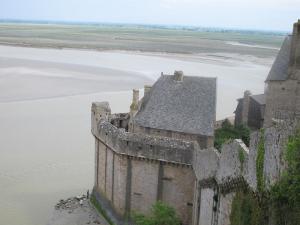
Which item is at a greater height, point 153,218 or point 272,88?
point 272,88

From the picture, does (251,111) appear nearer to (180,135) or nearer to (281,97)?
(281,97)

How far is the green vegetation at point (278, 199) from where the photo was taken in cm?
1177

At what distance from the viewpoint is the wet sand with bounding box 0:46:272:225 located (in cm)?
2972

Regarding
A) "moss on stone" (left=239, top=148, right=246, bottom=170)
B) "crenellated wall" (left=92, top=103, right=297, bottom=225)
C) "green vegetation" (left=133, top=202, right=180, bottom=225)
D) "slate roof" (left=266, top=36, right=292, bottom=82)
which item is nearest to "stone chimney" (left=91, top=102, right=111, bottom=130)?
"crenellated wall" (left=92, top=103, right=297, bottom=225)

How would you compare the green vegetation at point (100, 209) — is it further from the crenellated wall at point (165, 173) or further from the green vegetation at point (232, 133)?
the green vegetation at point (232, 133)

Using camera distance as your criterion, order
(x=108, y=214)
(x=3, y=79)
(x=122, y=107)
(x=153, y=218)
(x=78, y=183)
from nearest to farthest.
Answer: (x=153, y=218)
(x=108, y=214)
(x=78, y=183)
(x=122, y=107)
(x=3, y=79)

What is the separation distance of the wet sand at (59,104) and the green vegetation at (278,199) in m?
15.4

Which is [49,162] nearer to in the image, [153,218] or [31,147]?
[31,147]

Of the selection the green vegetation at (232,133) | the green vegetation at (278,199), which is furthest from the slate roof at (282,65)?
the green vegetation at (278,199)

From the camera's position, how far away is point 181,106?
1089 inches

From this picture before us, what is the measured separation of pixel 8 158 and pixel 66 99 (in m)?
23.5

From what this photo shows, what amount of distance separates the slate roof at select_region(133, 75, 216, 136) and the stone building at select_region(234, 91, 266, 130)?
22.2 feet

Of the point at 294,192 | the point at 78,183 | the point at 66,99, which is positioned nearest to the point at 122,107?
the point at 66,99

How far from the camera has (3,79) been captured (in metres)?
67.6
